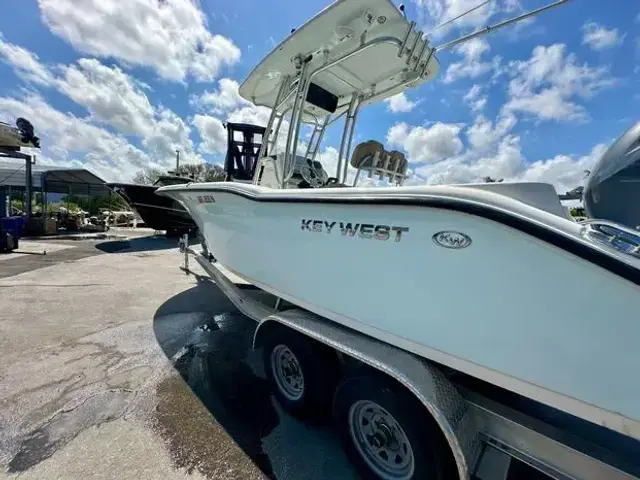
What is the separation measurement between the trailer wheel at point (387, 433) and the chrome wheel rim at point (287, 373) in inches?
20.6

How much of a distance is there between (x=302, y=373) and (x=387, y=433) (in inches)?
28.0

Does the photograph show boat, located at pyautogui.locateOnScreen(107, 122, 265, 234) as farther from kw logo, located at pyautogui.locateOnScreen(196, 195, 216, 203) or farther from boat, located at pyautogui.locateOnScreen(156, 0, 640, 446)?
boat, located at pyautogui.locateOnScreen(156, 0, 640, 446)

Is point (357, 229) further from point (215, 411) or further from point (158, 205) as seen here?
point (158, 205)

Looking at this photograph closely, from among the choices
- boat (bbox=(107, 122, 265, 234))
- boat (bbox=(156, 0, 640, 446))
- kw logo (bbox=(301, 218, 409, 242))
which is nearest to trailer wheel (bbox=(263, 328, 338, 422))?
boat (bbox=(156, 0, 640, 446))

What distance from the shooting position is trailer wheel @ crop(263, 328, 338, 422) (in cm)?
224

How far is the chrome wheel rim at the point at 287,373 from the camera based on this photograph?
2426mm

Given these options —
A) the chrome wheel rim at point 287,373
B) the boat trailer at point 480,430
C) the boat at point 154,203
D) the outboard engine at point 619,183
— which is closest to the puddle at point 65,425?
the chrome wheel rim at point 287,373

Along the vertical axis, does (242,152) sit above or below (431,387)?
above

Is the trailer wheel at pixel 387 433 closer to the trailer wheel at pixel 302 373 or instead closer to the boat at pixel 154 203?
the trailer wheel at pixel 302 373

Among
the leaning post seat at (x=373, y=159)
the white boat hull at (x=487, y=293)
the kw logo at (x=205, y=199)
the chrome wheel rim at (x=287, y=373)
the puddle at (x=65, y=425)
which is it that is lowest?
the puddle at (x=65, y=425)

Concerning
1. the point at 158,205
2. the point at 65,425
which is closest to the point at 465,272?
the point at 65,425

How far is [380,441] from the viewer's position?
72.3 inches

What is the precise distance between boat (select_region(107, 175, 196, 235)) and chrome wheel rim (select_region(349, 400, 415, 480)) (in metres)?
10.5

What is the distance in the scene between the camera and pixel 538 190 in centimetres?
142
